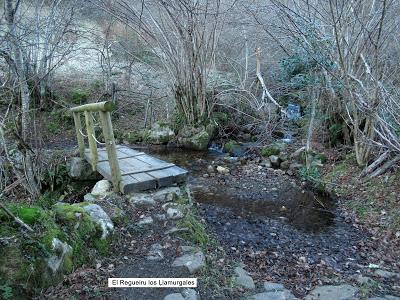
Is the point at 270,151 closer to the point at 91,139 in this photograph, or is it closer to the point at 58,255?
the point at 91,139

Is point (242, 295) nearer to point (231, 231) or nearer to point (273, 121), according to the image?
point (231, 231)

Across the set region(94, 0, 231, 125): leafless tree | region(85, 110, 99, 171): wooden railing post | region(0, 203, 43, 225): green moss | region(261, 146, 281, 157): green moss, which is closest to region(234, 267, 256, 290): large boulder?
region(0, 203, 43, 225): green moss

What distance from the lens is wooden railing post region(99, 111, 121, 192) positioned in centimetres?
442

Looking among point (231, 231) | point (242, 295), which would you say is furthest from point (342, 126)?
point (242, 295)

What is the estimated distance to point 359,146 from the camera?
21.7 ft

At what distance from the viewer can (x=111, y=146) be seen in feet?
15.0

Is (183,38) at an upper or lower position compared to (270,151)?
upper

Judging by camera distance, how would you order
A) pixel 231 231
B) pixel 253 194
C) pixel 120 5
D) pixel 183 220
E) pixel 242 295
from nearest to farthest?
pixel 242 295 → pixel 183 220 → pixel 231 231 → pixel 253 194 → pixel 120 5

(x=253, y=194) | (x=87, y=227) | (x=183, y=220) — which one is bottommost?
(x=253, y=194)

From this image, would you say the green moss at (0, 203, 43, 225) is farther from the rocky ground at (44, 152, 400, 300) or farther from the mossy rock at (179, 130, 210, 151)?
the mossy rock at (179, 130, 210, 151)

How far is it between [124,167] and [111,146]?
0.97 metres

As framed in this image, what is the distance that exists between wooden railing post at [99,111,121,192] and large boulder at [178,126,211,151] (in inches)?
195

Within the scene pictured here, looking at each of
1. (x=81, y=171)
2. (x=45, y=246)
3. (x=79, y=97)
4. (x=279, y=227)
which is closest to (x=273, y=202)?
(x=279, y=227)

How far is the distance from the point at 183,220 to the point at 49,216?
148 centimetres
